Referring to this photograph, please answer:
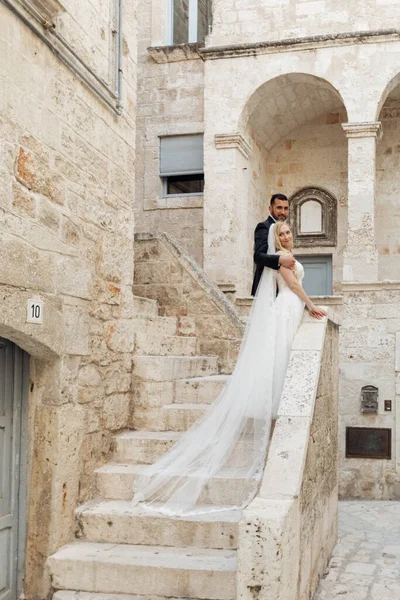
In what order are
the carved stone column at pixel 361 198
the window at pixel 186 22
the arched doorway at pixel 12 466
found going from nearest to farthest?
the arched doorway at pixel 12 466, the carved stone column at pixel 361 198, the window at pixel 186 22

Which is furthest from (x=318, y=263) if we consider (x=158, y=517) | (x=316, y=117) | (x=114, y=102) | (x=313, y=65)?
(x=158, y=517)

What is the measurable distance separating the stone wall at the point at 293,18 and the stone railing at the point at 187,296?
411cm

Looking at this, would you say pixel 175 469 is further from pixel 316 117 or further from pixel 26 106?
pixel 316 117

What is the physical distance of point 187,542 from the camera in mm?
4539

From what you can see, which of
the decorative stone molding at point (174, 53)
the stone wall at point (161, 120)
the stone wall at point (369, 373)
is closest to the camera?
the stone wall at point (369, 373)

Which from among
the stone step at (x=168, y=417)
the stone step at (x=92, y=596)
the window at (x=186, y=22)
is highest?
the window at (x=186, y=22)

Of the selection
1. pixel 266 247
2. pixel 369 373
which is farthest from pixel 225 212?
pixel 266 247

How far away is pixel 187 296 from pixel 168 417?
1898 millimetres

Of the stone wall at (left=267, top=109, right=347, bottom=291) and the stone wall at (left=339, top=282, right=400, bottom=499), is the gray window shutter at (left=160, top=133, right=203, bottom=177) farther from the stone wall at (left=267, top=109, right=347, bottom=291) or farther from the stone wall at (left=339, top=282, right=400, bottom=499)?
the stone wall at (left=339, top=282, right=400, bottom=499)

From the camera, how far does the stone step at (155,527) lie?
4484 mm

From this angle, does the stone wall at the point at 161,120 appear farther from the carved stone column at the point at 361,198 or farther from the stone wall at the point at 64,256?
the stone wall at the point at 64,256

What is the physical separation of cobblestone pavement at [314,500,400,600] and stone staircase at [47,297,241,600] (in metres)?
0.88

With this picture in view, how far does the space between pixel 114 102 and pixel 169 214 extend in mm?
5852

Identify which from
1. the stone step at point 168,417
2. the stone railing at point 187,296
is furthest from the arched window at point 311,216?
the stone step at point 168,417
